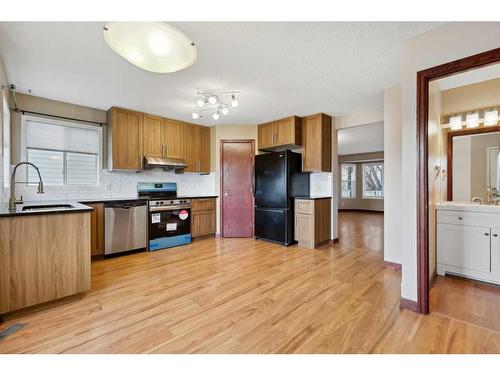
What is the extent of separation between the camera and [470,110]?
2.90 metres

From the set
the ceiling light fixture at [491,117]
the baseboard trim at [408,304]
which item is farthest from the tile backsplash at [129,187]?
the baseboard trim at [408,304]

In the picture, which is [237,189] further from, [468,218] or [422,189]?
[468,218]

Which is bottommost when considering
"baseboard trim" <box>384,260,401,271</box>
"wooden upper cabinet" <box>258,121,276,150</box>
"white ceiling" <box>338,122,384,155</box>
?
"baseboard trim" <box>384,260,401,271</box>

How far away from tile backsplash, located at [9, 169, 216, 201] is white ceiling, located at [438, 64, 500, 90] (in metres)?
3.89

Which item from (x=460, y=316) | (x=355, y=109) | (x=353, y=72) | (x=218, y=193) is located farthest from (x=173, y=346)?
(x=355, y=109)

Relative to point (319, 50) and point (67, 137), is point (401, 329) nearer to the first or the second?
point (319, 50)

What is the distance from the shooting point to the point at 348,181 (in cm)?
984

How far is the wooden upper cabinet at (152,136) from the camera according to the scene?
3906 mm

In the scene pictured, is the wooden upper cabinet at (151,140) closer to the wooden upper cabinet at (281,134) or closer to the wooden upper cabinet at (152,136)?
the wooden upper cabinet at (152,136)

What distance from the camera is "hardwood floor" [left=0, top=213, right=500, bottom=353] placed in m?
1.46

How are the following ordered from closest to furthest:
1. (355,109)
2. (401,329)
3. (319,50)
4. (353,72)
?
(401,329)
(319,50)
(353,72)
(355,109)

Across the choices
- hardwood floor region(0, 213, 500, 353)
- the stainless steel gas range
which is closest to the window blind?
the stainless steel gas range

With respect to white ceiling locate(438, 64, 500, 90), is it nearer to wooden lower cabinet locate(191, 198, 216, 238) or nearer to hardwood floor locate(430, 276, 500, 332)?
hardwood floor locate(430, 276, 500, 332)

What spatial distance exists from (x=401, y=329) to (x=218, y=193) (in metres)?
3.62
